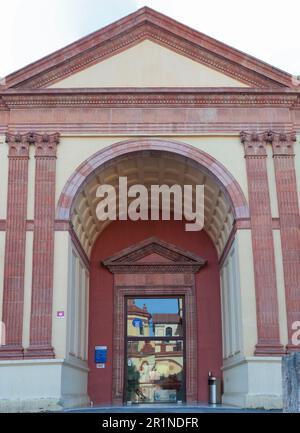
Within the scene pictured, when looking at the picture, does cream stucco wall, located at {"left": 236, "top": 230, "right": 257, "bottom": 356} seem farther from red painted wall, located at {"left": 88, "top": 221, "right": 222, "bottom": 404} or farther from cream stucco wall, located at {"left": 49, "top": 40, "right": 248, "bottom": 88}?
cream stucco wall, located at {"left": 49, "top": 40, "right": 248, "bottom": 88}

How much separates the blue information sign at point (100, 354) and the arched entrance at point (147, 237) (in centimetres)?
12

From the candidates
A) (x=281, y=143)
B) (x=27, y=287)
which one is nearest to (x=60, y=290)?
(x=27, y=287)

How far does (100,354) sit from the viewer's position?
19047 millimetres

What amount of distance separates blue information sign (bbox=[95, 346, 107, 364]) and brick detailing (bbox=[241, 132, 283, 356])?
245 inches

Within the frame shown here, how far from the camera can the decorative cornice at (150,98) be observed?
16.4 meters

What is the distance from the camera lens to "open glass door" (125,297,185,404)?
19.0m

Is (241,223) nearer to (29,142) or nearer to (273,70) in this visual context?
(273,70)

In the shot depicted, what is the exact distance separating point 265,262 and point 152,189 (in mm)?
5479

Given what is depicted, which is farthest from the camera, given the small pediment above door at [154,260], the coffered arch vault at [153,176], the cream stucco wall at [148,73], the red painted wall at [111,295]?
the small pediment above door at [154,260]

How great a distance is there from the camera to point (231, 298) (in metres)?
17.2

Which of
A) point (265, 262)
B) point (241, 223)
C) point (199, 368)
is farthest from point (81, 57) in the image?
point (199, 368)

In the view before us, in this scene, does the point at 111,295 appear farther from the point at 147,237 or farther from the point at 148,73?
the point at 148,73

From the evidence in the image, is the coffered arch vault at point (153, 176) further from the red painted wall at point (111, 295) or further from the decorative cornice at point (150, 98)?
the red painted wall at point (111, 295)

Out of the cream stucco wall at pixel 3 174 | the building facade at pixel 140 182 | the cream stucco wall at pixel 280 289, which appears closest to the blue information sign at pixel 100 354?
the building facade at pixel 140 182
